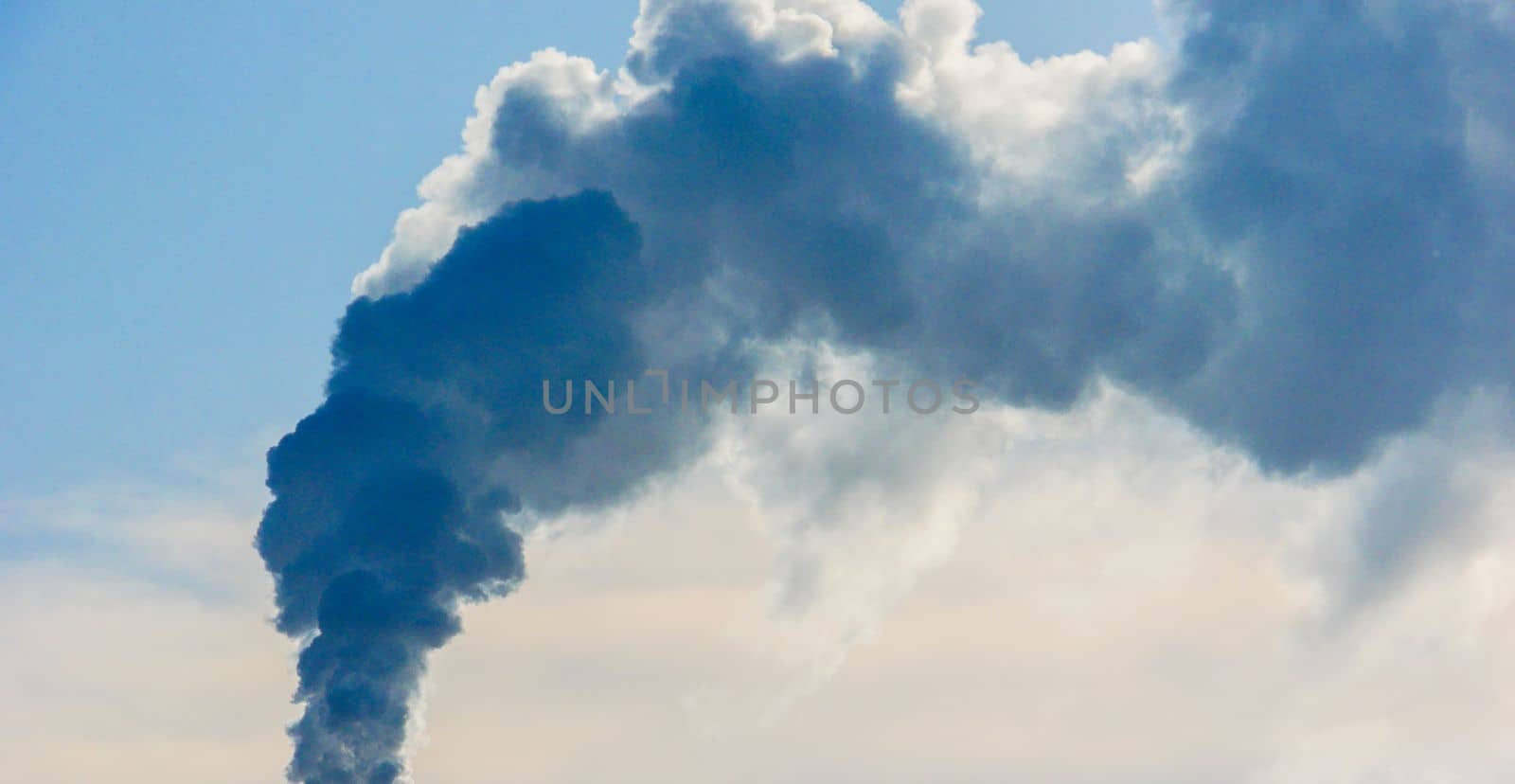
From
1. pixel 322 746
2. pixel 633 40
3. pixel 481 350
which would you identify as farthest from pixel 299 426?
pixel 633 40

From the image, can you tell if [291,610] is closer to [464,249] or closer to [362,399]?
[362,399]

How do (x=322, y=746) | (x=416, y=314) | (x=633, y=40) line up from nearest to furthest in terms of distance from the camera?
1. (x=322, y=746)
2. (x=416, y=314)
3. (x=633, y=40)

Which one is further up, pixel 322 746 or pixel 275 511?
pixel 275 511

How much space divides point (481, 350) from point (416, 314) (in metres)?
4.15

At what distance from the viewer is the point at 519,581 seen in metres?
111

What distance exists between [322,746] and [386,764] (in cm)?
345

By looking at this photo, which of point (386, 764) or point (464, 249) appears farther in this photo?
point (464, 249)

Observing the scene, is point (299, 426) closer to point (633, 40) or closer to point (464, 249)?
point (464, 249)

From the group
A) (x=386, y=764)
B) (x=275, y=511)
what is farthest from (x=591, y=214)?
(x=386, y=764)

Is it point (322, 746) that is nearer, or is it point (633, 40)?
point (322, 746)

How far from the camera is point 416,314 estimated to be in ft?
367

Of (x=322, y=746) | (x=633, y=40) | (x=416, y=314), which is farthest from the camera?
(x=633, y=40)

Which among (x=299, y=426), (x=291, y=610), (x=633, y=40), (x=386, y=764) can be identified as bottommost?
(x=386, y=764)

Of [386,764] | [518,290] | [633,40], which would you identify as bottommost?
[386,764]
